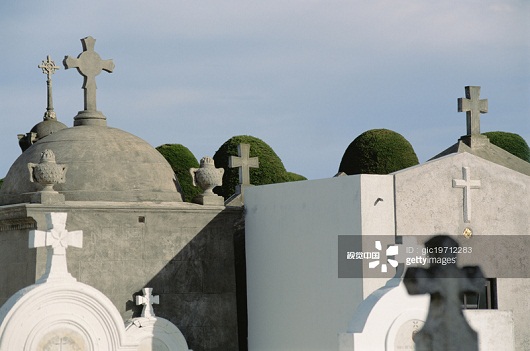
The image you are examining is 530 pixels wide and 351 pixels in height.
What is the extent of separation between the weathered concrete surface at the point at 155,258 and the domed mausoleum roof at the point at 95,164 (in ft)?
1.61

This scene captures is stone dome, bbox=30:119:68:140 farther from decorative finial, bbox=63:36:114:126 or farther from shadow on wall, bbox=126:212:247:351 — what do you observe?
shadow on wall, bbox=126:212:247:351

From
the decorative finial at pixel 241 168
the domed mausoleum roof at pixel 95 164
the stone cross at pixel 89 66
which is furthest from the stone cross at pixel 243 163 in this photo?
the stone cross at pixel 89 66

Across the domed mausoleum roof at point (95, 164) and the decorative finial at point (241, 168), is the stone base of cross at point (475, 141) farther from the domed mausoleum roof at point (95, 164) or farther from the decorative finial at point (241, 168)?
the domed mausoleum roof at point (95, 164)

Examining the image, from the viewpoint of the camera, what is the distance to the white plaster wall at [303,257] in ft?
58.2

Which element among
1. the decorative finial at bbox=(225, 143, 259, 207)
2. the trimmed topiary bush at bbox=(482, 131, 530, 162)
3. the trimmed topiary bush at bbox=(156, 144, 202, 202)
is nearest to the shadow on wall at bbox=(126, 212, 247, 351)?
the decorative finial at bbox=(225, 143, 259, 207)

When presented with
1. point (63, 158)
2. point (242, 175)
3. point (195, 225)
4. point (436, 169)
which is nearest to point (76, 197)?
point (63, 158)

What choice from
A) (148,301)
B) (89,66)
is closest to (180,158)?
(89,66)

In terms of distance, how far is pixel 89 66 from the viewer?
66.5ft

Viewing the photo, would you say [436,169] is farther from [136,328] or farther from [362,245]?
[136,328]

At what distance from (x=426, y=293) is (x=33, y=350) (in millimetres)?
5426

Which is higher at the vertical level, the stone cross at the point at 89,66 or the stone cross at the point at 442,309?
the stone cross at the point at 89,66

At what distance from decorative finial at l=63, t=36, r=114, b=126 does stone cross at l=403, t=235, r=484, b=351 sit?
8.72 metres

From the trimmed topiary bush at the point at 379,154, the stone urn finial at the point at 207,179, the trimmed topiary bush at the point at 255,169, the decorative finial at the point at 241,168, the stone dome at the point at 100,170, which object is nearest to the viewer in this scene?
the stone dome at the point at 100,170

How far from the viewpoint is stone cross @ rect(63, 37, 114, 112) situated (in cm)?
2017
